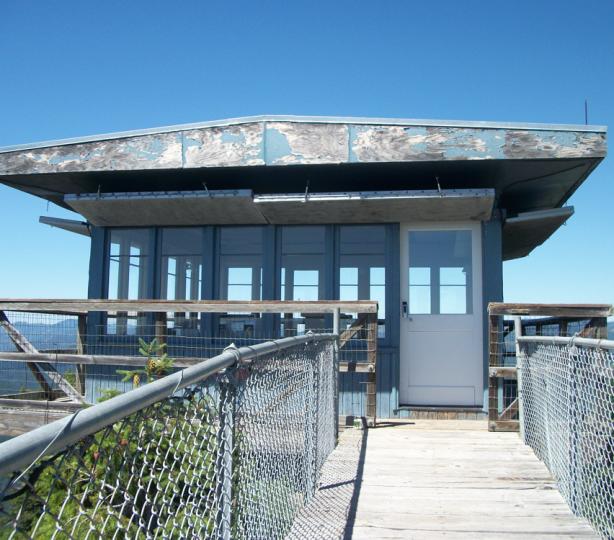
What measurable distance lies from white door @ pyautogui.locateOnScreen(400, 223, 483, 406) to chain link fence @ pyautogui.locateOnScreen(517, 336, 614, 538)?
2967mm

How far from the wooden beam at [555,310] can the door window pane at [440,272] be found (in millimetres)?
1651

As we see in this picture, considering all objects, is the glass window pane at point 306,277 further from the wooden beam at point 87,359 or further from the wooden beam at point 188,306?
the wooden beam at point 87,359

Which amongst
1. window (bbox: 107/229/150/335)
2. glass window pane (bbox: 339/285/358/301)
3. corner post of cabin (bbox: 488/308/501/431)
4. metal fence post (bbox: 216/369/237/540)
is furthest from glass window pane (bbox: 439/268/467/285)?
metal fence post (bbox: 216/369/237/540)

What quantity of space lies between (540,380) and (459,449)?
1.19 m

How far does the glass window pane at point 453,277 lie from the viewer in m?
8.63

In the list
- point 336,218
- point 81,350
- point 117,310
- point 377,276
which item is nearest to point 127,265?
point 81,350

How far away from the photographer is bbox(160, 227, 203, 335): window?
9.41m

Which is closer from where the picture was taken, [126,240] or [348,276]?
[348,276]

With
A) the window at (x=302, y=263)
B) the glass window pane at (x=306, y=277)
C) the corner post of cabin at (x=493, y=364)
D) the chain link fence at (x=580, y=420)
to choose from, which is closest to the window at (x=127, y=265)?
the window at (x=302, y=263)

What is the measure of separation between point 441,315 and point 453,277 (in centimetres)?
57

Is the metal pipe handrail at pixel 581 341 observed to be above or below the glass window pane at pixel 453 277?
below

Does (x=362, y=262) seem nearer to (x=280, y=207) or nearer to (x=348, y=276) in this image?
(x=348, y=276)

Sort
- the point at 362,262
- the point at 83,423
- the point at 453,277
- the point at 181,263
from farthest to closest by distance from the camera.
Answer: the point at 181,263 < the point at 362,262 < the point at 453,277 < the point at 83,423

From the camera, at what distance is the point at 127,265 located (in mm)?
9609
